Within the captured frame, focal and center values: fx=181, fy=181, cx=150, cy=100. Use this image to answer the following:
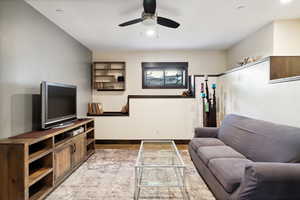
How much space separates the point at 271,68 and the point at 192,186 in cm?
205

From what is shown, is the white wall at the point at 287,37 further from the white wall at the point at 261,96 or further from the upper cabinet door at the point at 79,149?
the upper cabinet door at the point at 79,149

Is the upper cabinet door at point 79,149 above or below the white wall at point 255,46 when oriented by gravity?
below

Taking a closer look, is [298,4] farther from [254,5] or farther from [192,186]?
[192,186]

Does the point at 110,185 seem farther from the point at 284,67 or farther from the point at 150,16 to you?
the point at 284,67

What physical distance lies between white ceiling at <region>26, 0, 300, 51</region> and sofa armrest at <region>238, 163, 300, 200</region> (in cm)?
Result: 222

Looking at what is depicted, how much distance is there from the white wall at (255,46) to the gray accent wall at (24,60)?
154 inches

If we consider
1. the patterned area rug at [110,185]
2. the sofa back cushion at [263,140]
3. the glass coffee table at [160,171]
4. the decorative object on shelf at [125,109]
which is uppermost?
the decorative object on shelf at [125,109]

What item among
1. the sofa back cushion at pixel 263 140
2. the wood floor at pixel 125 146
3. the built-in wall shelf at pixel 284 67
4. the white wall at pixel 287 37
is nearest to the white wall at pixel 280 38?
the white wall at pixel 287 37

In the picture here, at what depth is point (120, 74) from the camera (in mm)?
5305

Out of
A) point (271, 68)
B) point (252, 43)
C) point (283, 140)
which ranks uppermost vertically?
point (252, 43)

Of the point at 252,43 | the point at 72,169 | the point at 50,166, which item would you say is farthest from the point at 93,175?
the point at 252,43

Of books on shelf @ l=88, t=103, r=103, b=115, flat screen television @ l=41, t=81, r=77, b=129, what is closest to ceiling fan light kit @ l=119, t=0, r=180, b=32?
flat screen television @ l=41, t=81, r=77, b=129

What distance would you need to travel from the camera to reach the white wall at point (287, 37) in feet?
10.5

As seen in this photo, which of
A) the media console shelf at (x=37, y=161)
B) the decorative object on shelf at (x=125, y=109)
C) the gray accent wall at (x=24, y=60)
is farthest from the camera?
the decorative object on shelf at (x=125, y=109)
